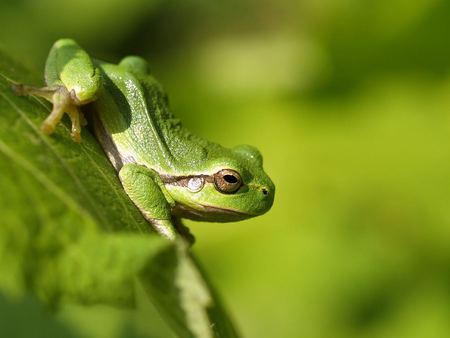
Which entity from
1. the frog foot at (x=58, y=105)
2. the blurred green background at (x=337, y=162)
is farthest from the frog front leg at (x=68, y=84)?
the blurred green background at (x=337, y=162)

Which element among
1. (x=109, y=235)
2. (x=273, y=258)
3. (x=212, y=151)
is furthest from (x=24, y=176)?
(x=273, y=258)

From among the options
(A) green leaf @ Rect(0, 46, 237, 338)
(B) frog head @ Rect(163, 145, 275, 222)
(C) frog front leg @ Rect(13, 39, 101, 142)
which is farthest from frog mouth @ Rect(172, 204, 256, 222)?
(A) green leaf @ Rect(0, 46, 237, 338)

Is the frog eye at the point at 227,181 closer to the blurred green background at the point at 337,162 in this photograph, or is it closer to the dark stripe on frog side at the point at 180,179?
the dark stripe on frog side at the point at 180,179

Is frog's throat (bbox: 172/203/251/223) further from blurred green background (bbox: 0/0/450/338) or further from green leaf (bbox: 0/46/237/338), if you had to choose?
blurred green background (bbox: 0/0/450/338)

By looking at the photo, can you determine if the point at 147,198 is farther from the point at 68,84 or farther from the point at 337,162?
the point at 337,162

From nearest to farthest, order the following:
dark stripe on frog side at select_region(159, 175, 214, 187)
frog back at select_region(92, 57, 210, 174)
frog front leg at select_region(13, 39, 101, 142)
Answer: frog front leg at select_region(13, 39, 101, 142) < frog back at select_region(92, 57, 210, 174) < dark stripe on frog side at select_region(159, 175, 214, 187)

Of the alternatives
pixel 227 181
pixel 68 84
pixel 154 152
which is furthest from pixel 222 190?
pixel 68 84
